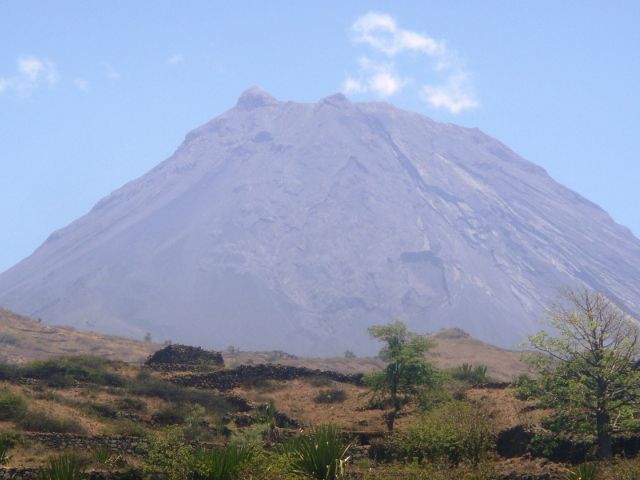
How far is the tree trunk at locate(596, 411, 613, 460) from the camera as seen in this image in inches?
730

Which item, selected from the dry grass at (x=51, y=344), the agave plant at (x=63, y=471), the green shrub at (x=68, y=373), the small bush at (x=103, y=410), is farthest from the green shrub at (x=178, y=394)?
the dry grass at (x=51, y=344)

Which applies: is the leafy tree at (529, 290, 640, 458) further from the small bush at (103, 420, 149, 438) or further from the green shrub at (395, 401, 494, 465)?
the small bush at (103, 420, 149, 438)

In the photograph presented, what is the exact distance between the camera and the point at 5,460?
16.4 m

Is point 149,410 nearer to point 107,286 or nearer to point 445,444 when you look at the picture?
point 445,444

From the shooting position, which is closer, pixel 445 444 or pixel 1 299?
pixel 445 444

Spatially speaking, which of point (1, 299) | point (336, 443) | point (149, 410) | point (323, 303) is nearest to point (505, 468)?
point (336, 443)

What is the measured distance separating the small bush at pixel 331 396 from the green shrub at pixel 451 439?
38.1ft

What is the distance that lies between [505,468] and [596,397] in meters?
3.07

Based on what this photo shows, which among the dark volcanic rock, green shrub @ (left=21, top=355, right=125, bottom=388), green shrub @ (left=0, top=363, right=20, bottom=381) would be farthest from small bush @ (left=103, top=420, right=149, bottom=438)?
the dark volcanic rock

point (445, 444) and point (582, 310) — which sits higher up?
point (582, 310)

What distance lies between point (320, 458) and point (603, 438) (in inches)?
327

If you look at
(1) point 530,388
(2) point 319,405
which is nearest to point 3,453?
(1) point 530,388

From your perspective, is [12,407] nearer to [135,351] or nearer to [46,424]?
[46,424]

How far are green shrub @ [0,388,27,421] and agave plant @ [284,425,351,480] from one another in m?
12.1
